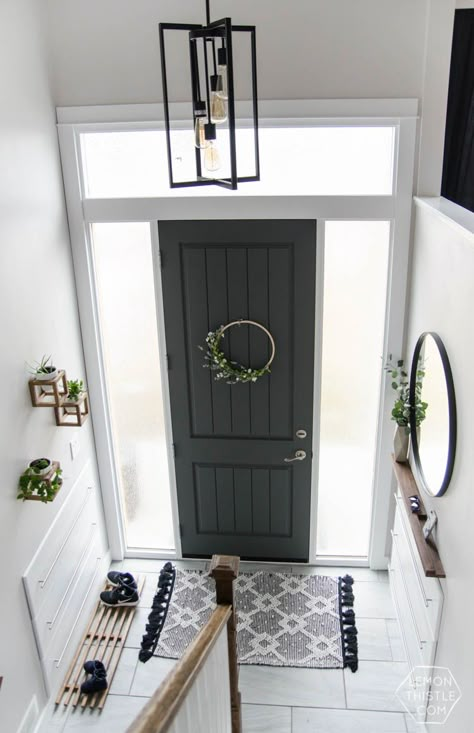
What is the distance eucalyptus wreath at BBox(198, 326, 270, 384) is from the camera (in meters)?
3.70

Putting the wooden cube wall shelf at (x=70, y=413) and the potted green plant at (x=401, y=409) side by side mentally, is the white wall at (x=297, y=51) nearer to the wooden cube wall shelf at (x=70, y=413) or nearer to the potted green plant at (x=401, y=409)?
the potted green plant at (x=401, y=409)

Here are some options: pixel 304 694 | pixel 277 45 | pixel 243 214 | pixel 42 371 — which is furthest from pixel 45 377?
pixel 304 694

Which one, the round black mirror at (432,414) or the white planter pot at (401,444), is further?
the white planter pot at (401,444)

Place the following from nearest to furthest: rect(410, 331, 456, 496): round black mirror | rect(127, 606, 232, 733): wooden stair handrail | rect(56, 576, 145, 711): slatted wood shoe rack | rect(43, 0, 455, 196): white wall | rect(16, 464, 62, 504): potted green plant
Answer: rect(127, 606, 232, 733): wooden stair handrail, rect(410, 331, 456, 496): round black mirror, rect(16, 464, 62, 504): potted green plant, rect(43, 0, 455, 196): white wall, rect(56, 576, 145, 711): slatted wood shoe rack

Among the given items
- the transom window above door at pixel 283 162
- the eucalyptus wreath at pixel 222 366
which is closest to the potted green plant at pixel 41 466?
the eucalyptus wreath at pixel 222 366

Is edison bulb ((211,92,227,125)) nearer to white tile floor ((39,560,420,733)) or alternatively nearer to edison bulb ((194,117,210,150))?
edison bulb ((194,117,210,150))

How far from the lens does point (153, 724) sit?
55.0 inches

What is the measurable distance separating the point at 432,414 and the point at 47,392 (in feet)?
6.13

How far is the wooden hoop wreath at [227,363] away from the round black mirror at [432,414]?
876 millimetres

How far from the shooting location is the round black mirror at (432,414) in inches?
101

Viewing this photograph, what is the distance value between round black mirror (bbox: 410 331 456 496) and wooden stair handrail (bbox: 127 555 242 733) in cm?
104

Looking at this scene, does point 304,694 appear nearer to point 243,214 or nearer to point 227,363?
point 227,363

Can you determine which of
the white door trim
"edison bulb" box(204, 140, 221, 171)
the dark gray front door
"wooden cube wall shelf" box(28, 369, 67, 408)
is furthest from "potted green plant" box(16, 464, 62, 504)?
"edison bulb" box(204, 140, 221, 171)

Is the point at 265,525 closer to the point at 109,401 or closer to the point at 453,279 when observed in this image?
the point at 109,401
